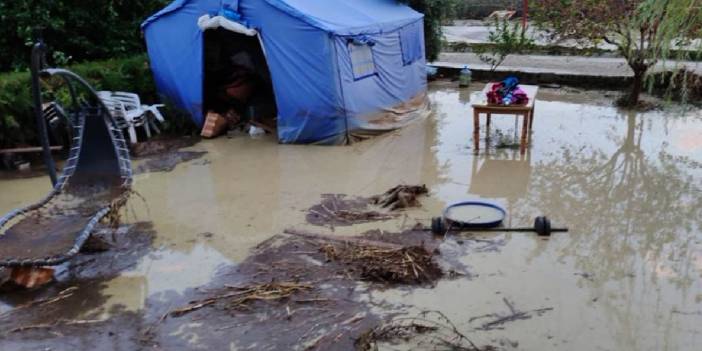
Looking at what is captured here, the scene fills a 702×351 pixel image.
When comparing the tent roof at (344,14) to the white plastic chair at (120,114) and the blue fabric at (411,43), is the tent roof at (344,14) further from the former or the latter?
the white plastic chair at (120,114)

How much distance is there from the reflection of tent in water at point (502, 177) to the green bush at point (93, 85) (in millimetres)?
4540

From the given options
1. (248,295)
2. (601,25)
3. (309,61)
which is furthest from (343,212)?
(601,25)

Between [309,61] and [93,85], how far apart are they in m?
3.11

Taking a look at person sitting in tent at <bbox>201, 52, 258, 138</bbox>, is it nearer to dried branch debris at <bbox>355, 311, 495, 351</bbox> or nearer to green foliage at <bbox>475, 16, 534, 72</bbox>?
green foliage at <bbox>475, 16, 534, 72</bbox>

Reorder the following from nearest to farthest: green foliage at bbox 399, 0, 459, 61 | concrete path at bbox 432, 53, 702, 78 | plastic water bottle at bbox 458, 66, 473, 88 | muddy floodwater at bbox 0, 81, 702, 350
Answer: muddy floodwater at bbox 0, 81, 702, 350, green foliage at bbox 399, 0, 459, 61, plastic water bottle at bbox 458, 66, 473, 88, concrete path at bbox 432, 53, 702, 78

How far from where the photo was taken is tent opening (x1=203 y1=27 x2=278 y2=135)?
29.5 feet

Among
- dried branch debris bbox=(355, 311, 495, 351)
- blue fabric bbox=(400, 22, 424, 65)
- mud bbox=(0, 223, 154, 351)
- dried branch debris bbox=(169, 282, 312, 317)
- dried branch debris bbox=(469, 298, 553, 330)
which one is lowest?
dried branch debris bbox=(469, 298, 553, 330)

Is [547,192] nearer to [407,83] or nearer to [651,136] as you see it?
[651,136]

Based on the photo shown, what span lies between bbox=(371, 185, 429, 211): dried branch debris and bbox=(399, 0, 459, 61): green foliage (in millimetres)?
6546

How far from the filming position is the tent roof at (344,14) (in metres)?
7.68

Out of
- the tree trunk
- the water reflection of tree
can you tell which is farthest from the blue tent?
the tree trunk

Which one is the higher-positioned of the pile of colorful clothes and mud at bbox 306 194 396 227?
the pile of colorful clothes

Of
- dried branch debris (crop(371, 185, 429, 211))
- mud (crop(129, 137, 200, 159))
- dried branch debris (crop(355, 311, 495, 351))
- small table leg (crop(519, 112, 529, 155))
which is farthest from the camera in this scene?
mud (crop(129, 137, 200, 159))

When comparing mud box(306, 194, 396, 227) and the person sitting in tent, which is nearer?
mud box(306, 194, 396, 227)
